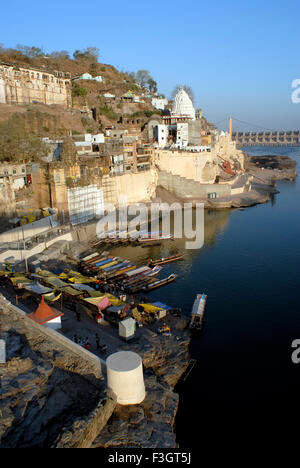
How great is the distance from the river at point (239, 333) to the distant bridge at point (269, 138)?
118 metres

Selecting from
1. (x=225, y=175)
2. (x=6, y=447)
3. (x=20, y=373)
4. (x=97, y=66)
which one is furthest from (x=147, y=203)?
(x=97, y=66)

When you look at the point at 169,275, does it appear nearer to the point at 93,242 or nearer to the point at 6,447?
the point at 93,242

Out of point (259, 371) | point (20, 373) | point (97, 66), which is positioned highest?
point (97, 66)

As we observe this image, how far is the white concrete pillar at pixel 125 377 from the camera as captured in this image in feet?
26.8

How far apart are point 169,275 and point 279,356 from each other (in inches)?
291

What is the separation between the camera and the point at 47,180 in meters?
22.9

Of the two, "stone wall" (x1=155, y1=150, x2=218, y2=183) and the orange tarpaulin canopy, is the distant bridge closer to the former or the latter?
"stone wall" (x1=155, y1=150, x2=218, y2=183)

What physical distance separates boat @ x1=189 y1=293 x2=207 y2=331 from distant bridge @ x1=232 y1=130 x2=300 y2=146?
12760 cm

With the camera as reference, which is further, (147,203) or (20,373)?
(147,203)

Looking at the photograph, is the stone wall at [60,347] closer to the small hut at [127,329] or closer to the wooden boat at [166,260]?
the small hut at [127,329]

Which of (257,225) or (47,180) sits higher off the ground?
(47,180)

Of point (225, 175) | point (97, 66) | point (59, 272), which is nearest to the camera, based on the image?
point (59, 272)

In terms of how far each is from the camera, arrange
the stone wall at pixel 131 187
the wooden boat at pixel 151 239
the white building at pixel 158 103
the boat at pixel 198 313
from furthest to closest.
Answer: the white building at pixel 158 103 → the stone wall at pixel 131 187 → the wooden boat at pixel 151 239 → the boat at pixel 198 313

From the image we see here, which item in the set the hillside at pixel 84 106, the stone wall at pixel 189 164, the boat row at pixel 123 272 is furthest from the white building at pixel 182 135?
the boat row at pixel 123 272
